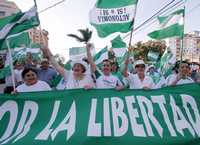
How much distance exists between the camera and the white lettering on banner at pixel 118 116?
5816 mm

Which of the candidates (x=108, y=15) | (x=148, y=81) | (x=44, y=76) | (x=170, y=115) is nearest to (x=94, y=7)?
(x=108, y=15)

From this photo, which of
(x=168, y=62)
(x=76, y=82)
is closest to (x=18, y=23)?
(x=76, y=82)

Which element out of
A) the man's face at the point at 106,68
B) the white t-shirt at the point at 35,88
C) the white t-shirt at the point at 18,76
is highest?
the man's face at the point at 106,68

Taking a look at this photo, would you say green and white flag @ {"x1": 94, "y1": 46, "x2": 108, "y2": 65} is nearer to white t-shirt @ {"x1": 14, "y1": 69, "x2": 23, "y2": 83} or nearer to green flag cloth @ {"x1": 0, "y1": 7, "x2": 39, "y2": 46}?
white t-shirt @ {"x1": 14, "y1": 69, "x2": 23, "y2": 83}

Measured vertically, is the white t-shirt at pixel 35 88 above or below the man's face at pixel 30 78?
below

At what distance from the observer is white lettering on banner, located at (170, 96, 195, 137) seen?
595cm

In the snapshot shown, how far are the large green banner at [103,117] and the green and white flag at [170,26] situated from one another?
197 inches

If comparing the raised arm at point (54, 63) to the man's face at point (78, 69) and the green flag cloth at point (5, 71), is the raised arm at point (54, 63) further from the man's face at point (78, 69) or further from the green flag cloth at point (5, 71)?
the green flag cloth at point (5, 71)

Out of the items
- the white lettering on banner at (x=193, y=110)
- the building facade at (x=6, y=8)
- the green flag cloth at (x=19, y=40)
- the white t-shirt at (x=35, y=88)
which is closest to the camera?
the white lettering on banner at (x=193, y=110)

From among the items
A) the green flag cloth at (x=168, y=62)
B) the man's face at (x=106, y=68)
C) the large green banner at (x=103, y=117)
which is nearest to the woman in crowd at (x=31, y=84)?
the large green banner at (x=103, y=117)

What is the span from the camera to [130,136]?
5719mm

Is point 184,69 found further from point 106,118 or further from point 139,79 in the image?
point 106,118

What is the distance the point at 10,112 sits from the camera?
20.2ft

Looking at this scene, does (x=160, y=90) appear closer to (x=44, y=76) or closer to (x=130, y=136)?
(x=130, y=136)
